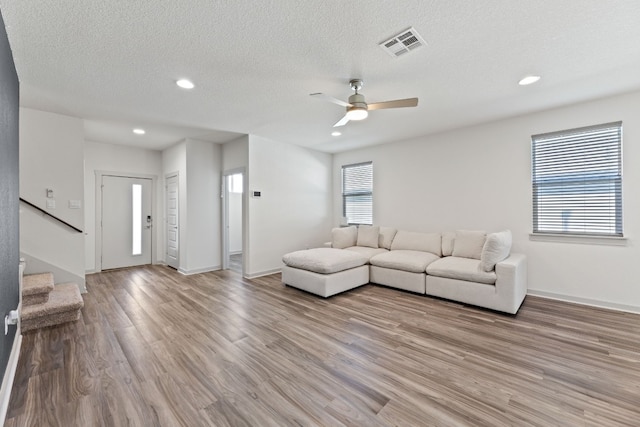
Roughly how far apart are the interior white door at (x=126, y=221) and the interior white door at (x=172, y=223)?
52 cm

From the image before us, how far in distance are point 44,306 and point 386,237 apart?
16.0 ft

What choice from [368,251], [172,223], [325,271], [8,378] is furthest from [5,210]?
[368,251]

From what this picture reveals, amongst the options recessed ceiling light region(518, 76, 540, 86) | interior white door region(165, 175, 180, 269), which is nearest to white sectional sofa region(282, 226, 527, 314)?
recessed ceiling light region(518, 76, 540, 86)

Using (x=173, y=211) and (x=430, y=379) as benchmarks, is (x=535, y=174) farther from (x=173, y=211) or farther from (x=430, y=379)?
(x=173, y=211)

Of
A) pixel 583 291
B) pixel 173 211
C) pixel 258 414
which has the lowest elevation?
pixel 258 414

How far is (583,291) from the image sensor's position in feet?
11.7

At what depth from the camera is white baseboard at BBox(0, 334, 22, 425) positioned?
165cm

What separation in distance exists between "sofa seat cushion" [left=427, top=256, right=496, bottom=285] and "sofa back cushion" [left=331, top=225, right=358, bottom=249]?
1827mm

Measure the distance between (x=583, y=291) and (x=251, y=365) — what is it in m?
4.19

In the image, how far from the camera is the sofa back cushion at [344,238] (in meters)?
5.44

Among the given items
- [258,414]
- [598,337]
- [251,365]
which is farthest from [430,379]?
[598,337]

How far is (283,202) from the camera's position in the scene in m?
5.61

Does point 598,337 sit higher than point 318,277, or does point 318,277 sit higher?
point 318,277

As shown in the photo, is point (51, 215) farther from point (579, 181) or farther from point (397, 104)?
point (579, 181)
